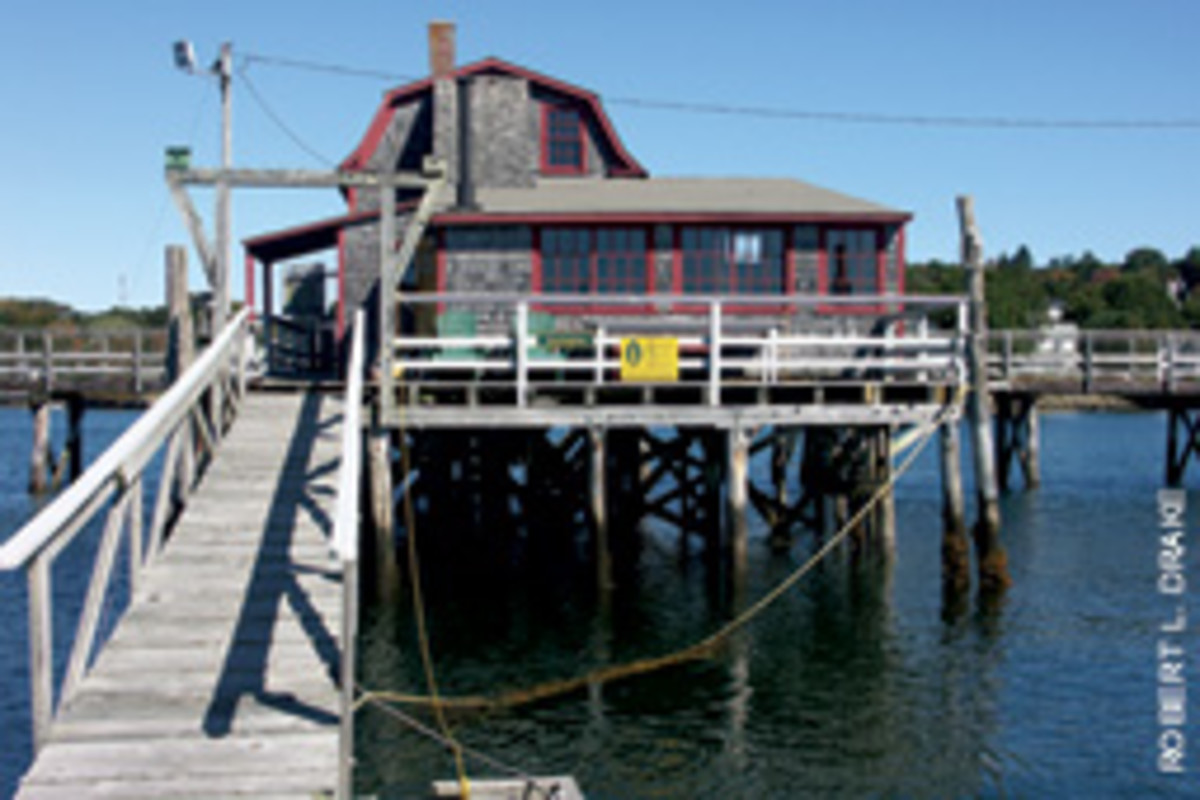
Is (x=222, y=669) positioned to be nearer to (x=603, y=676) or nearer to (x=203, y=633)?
(x=203, y=633)

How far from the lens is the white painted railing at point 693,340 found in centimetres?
1761

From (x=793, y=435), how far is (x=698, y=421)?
871 cm

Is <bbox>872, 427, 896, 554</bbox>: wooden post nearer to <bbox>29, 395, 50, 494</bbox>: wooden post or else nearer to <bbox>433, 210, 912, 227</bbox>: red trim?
<bbox>433, 210, 912, 227</bbox>: red trim

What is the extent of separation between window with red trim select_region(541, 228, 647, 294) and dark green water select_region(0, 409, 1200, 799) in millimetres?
5150

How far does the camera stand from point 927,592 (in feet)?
66.1

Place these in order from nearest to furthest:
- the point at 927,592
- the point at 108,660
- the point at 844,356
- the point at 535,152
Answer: the point at 108,660 < the point at 927,592 < the point at 844,356 < the point at 535,152

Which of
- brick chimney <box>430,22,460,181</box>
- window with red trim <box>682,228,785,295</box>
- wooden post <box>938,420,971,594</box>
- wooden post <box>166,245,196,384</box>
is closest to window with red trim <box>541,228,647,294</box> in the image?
window with red trim <box>682,228,785,295</box>

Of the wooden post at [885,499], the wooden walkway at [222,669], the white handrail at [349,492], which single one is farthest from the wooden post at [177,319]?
the wooden post at [885,499]

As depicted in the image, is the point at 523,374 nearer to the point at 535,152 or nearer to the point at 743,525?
the point at 743,525

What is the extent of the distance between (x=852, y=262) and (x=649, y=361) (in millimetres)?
7905

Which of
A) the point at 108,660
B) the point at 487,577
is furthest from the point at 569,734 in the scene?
the point at 487,577

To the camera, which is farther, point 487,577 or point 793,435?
point 793,435

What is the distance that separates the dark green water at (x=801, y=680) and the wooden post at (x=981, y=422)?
74 cm

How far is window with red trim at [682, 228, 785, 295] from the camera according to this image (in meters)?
24.0
